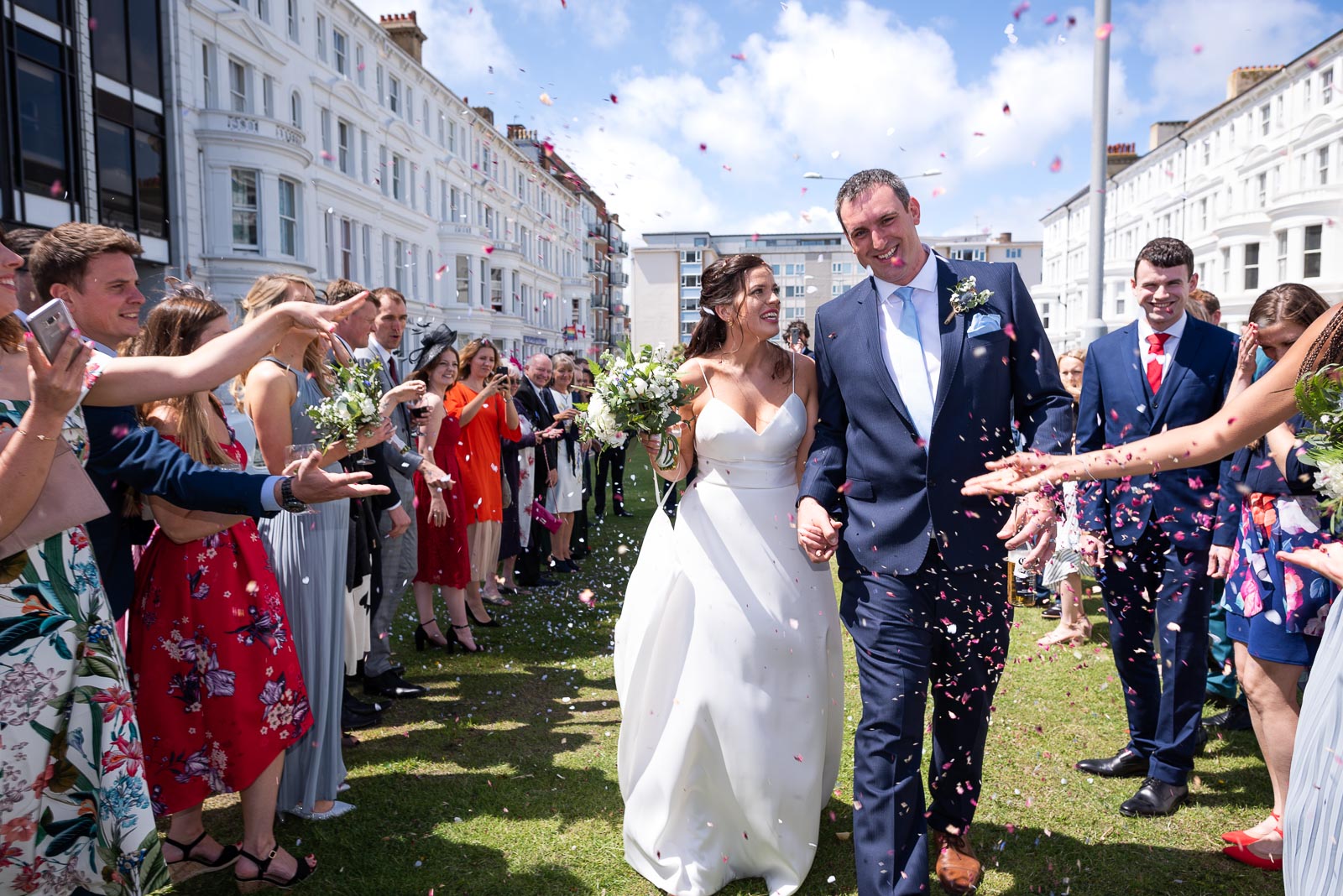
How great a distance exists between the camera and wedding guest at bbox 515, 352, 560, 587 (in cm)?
938

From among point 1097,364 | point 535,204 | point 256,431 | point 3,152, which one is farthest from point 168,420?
→ point 535,204

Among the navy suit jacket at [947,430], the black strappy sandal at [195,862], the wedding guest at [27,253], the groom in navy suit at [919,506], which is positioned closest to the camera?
the wedding guest at [27,253]

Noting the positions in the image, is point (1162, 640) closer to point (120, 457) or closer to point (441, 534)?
point (120, 457)

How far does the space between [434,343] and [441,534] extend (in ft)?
4.96

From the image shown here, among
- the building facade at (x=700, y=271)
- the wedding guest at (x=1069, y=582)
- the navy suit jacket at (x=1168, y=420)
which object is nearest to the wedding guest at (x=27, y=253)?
the navy suit jacket at (x=1168, y=420)

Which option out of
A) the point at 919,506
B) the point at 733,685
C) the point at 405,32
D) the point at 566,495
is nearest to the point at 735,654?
the point at 733,685

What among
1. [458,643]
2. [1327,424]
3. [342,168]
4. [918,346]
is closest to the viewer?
[1327,424]

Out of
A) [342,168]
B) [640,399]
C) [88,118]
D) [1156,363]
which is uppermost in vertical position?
[342,168]

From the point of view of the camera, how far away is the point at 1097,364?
4.57m

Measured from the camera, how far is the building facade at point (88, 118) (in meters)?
16.8

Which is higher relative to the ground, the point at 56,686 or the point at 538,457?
the point at 538,457

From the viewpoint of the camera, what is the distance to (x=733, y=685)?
3.63m

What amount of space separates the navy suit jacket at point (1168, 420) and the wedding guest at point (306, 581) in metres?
3.60

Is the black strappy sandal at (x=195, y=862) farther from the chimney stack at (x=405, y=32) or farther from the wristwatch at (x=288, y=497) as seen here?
the chimney stack at (x=405, y=32)
